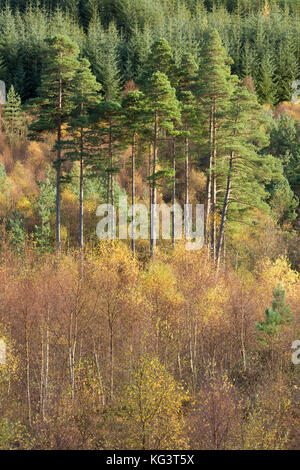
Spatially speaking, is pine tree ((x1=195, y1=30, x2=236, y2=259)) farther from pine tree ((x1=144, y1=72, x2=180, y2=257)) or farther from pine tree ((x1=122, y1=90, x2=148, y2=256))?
pine tree ((x1=122, y1=90, x2=148, y2=256))

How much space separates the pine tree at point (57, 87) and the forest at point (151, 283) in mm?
96

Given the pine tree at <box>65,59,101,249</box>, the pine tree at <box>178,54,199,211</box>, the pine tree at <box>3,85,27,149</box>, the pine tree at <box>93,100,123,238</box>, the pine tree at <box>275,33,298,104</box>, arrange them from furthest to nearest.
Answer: the pine tree at <box>275,33,298,104</box>, the pine tree at <box>3,85,27,149</box>, the pine tree at <box>178,54,199,211</box>, the pine tree at <box>93,100,123,238</box>, the pine tree at <box>65,59,101,249</box>

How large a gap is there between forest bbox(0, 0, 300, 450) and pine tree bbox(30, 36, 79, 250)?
3.8 inches

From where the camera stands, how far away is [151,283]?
84.7ft

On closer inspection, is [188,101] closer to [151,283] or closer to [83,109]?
[83,109]

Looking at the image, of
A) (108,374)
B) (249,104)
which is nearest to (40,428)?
(108,374)

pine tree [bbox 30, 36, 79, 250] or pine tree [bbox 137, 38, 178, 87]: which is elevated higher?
pine tree [bbox 137, 38, 178, 87]

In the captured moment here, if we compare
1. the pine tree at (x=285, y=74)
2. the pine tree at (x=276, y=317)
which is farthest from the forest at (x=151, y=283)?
the pine tree at (x=285, y=74)

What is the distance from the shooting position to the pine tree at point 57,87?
27125 millimetres

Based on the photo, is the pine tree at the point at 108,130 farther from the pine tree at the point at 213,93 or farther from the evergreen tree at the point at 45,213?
the evergreen tree at the point at 45,213

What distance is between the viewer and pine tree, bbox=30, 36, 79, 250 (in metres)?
27.1

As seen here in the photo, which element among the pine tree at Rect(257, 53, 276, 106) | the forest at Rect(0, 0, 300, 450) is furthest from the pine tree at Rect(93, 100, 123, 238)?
the pine tree at Rect(257, 53, 276, 106)

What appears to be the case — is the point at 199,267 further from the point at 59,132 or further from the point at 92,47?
the point at 92,47
